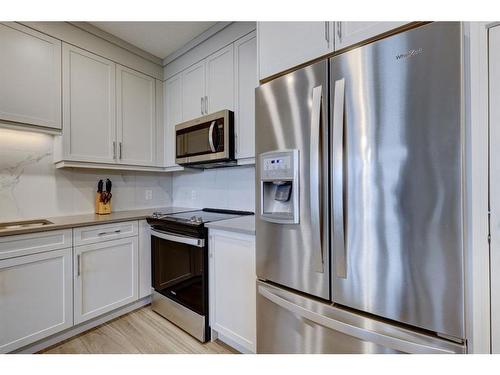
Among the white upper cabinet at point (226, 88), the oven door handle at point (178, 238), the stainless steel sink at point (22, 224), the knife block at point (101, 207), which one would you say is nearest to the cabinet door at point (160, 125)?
the white upper cabinet at point (226, 88)

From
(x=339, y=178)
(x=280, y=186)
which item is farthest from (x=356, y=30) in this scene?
(x=280, y=186)

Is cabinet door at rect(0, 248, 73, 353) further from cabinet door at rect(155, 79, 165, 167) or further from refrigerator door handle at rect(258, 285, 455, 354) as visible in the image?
refrigerator door handle at rect(258, 285, 455, 354)

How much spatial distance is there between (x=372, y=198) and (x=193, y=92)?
6.42 feet

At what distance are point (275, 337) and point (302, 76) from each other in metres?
1.23

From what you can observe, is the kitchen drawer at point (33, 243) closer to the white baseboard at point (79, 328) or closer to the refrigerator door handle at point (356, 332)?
the white baseboard at point (79, 328)

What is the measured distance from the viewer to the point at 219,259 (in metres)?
1.65

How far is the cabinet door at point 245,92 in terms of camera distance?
1.85 m

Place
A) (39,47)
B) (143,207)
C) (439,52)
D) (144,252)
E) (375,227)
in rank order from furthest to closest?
(143,207) < (144,252) < (39,47) < (375,227) < (439,52)

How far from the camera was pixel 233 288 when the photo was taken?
1578 millimetres

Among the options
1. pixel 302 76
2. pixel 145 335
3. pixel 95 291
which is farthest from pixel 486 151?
pixel 95 291

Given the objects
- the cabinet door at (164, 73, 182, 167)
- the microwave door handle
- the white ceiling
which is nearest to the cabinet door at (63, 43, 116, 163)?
the white ceiling

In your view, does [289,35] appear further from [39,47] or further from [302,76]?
[39,47]

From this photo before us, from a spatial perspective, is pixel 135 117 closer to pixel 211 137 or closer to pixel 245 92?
pixel 211 137

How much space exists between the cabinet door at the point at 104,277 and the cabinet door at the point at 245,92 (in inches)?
50.1
